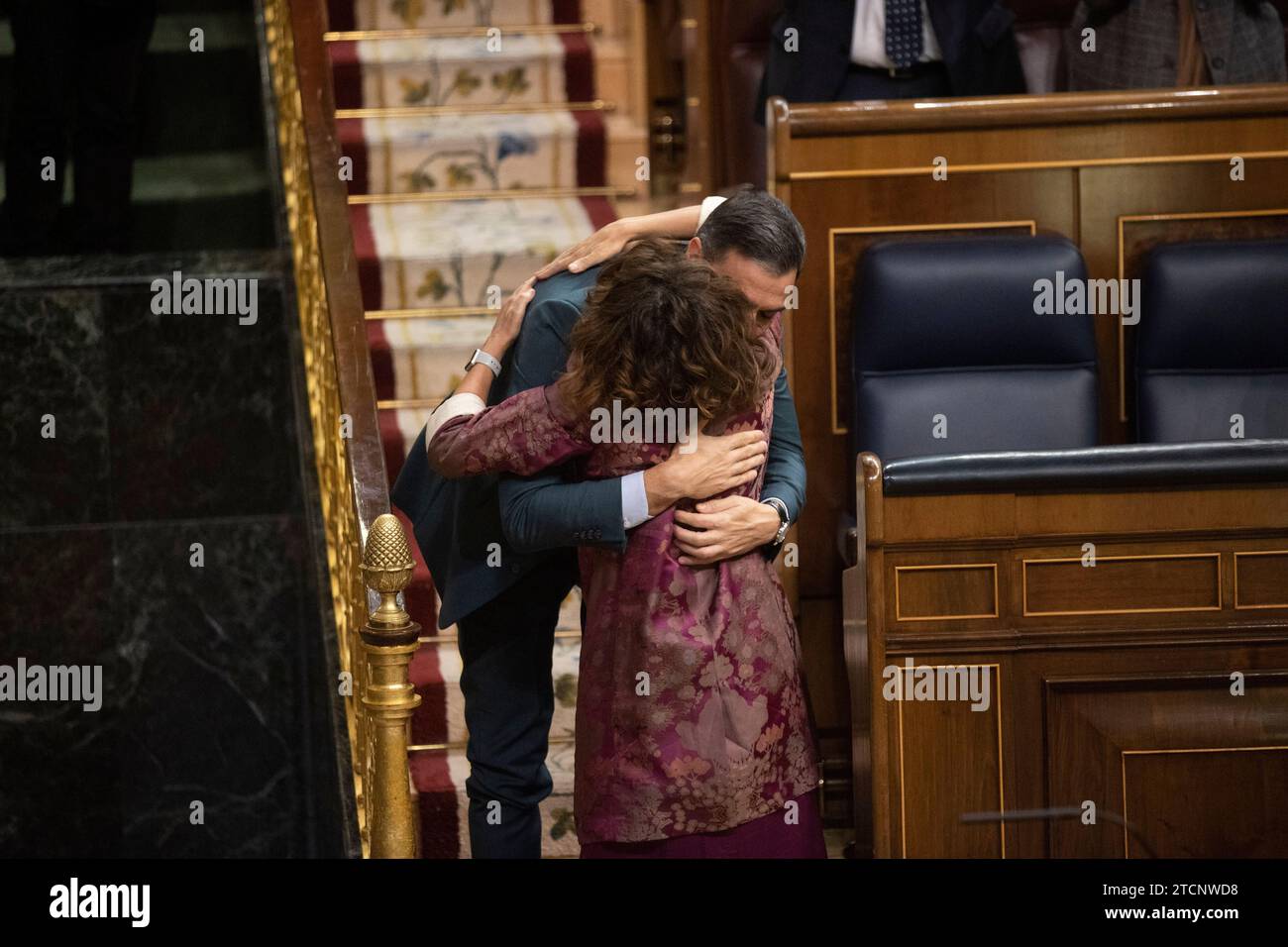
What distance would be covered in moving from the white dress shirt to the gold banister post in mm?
1871

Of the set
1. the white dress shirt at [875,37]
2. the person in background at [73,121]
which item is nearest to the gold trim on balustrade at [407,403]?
the person in background at [73,121]

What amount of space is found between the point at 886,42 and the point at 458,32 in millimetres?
1484

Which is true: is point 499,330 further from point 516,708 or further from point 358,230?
point 358,230

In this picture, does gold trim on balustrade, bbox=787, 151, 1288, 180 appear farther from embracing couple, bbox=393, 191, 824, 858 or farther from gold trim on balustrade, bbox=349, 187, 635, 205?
gold trim on balustrade, bbox=349, 187, 635, 205

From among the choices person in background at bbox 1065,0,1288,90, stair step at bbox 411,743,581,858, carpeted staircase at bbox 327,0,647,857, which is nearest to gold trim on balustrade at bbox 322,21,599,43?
carpeted staircase at bbox 327,0,647,857

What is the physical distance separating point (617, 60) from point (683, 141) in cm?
59

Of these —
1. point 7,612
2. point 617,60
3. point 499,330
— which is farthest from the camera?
point 617,60

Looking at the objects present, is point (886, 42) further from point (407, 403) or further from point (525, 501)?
point (525, 501)

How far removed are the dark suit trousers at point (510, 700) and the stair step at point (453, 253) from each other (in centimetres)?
179

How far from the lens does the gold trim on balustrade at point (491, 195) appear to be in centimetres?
431

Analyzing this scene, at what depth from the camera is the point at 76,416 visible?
3.74 m

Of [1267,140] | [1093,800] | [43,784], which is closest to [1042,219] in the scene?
[1267,140]

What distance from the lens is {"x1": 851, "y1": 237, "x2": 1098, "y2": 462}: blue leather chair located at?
3037 mm

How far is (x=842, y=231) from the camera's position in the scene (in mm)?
3172
